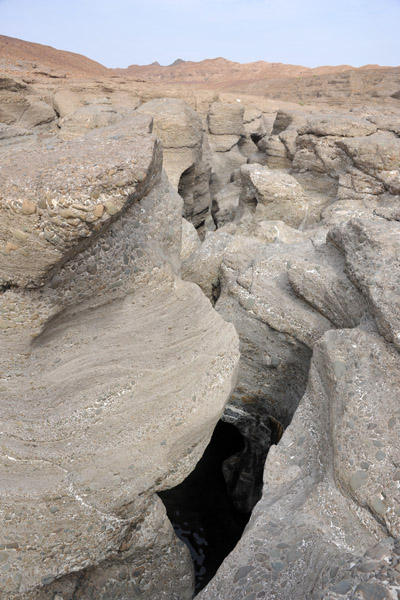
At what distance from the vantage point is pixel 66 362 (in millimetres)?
2512

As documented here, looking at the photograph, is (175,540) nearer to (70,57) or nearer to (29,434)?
(29,434)

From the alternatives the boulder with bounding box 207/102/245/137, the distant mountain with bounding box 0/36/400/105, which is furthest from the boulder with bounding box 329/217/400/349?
the distant mountain with bounding box 0/36/400/105

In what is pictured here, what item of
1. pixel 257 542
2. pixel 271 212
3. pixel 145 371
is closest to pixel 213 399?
pixel 145 371

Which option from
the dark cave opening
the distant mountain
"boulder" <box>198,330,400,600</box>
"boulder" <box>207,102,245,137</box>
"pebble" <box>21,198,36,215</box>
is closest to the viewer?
"boulder" <box>198,330,400,600</box>

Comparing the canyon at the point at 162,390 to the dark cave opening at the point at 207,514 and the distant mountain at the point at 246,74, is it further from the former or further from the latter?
the distant mountain at the point at 246,74

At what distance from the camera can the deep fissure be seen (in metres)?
3.70

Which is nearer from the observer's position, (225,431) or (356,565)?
(356,565)

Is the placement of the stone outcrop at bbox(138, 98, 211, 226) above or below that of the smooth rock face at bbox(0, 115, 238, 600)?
above

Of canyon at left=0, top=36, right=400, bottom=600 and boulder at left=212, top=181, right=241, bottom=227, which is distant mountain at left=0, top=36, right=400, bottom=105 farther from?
canyon at left=0, top=36, right=400, bottom=600

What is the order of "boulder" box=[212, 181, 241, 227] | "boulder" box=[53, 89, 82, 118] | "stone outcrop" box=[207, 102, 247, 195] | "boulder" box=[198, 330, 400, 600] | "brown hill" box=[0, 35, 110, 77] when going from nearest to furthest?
"boulder" box=[198, 330, 400, 600] < "boulder" box=[212, 181, 241, 227] < "boulder" box=[53, 89, 82, 118] < "stone outcrop" box=[207, 102, 247, 195] < "brown hill" box=[0, 35, 110, 77]

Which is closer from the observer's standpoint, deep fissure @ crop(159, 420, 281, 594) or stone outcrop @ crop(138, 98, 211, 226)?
deep fissure @ crop(159, 420, 281, 594)

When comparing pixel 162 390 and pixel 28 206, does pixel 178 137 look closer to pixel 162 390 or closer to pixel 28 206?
pixel 162 390

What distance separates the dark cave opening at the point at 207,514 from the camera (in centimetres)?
363

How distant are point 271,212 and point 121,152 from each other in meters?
3.25
